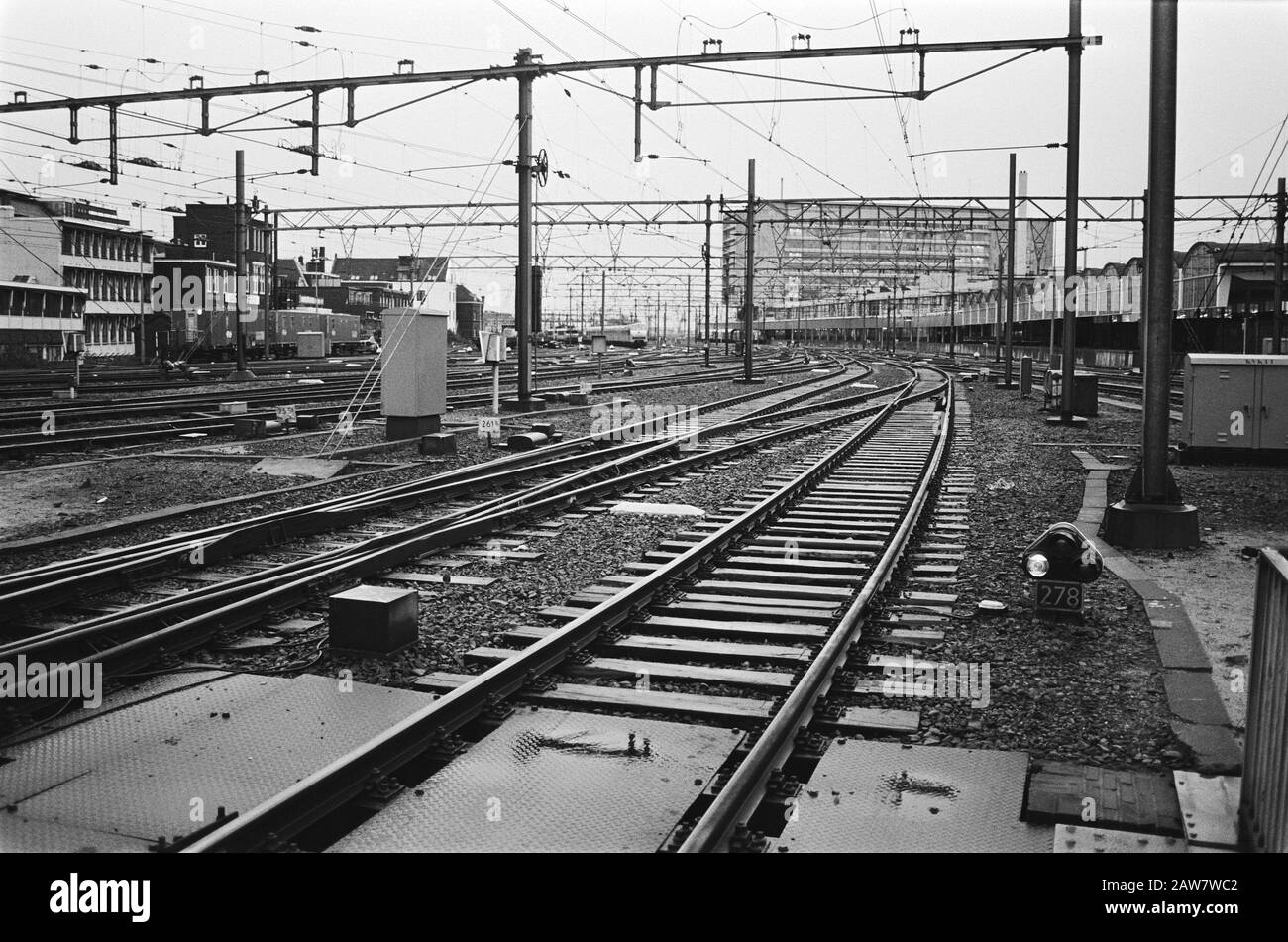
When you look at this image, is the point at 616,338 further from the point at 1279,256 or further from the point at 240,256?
the point at 1279,256

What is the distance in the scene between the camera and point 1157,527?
1066 cm

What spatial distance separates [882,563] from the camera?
9180 millimetres

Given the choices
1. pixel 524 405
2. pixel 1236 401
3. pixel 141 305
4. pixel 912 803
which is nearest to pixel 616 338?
pixel 141 305

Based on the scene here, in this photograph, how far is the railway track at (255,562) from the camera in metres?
7.05

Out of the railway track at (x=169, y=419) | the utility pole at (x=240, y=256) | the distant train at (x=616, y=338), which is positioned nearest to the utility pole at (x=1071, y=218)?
the railway track at (x=169, y=419)

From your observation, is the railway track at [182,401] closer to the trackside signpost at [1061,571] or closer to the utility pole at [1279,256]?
the trackside signpost at [1061,571]

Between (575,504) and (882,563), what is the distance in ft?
14.7

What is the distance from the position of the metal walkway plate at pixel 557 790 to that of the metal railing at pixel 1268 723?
2.14 meters

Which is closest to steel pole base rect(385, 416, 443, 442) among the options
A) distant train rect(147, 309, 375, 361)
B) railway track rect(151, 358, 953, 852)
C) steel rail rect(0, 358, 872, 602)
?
steel rail rect(0, 358, 872, 602)

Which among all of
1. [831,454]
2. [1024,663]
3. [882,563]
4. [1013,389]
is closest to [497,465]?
[831,454]

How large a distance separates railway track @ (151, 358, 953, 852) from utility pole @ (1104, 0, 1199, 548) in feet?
6.92

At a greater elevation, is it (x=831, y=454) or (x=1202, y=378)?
(x=1202, y=378)

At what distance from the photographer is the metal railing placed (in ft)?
12.7
